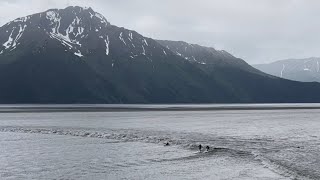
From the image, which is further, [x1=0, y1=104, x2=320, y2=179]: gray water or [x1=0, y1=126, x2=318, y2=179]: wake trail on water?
[x1=0, y1=126, x2=318, y2=179]: wake trail on water

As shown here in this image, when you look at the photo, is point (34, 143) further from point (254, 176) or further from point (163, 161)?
point (254, 176)

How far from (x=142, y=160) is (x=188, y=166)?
6.77 metres

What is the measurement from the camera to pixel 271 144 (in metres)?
68.3

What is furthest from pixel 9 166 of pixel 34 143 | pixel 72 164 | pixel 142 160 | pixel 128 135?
pixel 128 135

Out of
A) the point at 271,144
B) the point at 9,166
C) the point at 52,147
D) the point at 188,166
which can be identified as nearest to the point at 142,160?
the point at 188,166

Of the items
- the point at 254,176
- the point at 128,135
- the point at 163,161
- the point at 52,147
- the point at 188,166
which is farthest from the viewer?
the point at 128,135

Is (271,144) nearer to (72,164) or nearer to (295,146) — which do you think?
(295,146)

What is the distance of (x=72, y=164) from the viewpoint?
48250 millimetres

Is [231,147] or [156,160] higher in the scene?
[231,147]

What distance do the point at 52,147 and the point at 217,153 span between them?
2492 cm

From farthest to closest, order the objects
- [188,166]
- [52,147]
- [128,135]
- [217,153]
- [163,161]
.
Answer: [128,135]
[52,147]
[217,153]
[163,161]
[188,166]

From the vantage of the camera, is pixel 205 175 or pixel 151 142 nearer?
pixel 205 175

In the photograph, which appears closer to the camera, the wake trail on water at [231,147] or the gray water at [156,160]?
the gray water at [156,160]

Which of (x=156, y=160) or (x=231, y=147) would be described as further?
(x=231, y=147)
